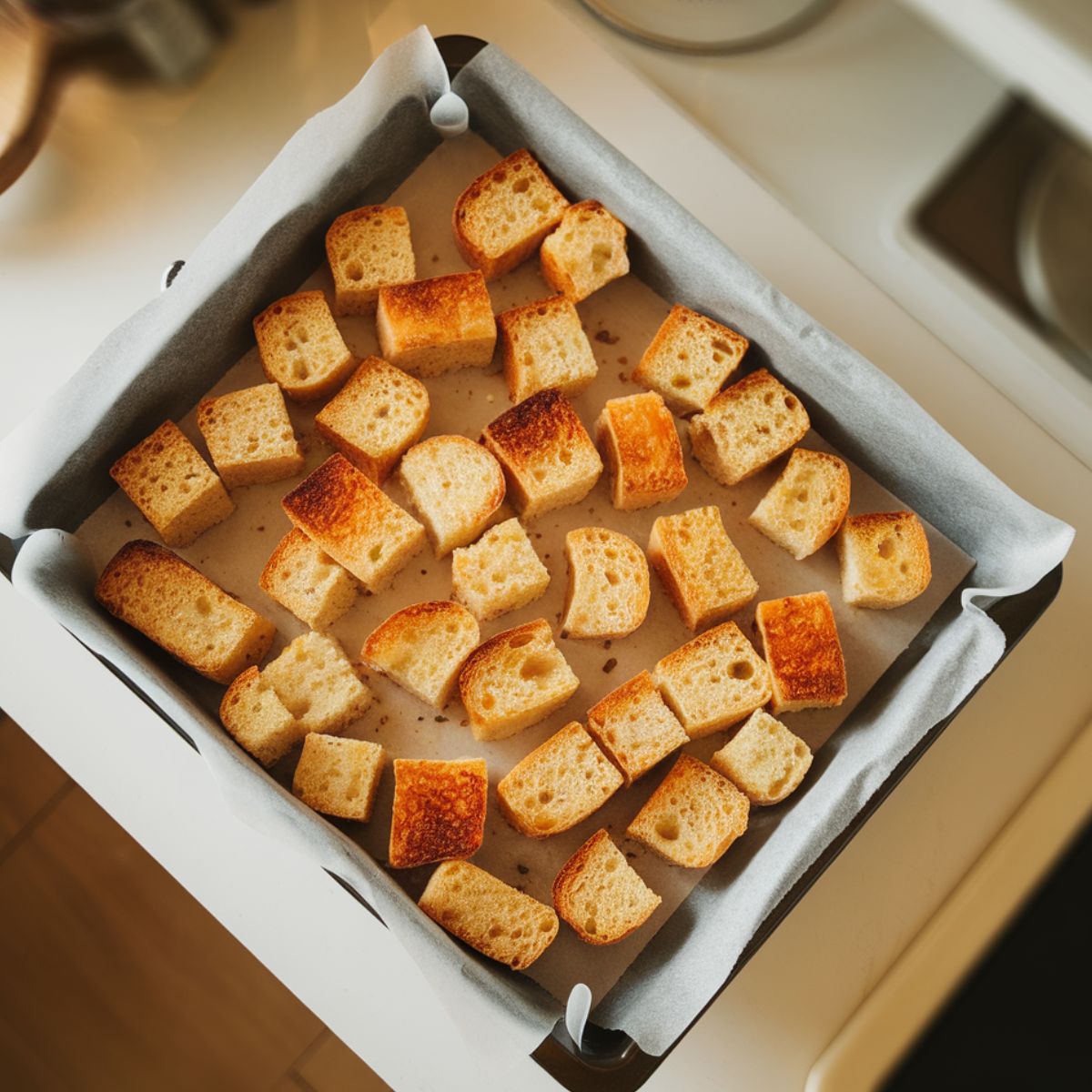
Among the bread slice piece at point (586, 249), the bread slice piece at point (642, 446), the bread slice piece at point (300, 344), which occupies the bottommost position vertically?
the bread slice piece at point (300, 344)

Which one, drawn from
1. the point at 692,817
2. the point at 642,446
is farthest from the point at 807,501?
the point at 692,817

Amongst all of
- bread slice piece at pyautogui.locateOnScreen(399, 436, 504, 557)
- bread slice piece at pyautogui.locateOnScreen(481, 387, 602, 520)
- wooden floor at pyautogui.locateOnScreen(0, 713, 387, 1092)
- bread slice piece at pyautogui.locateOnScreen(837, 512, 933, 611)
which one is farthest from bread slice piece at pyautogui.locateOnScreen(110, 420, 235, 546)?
wooden floor at pyautogui.locateOnScreen(0, 713, 387, 1092)

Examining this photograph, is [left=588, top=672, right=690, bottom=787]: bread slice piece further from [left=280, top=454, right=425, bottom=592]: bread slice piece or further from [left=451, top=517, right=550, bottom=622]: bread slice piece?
[left=280, top=454, right=425, bottom=592]: bread slice piece

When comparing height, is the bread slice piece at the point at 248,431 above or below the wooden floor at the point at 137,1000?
above

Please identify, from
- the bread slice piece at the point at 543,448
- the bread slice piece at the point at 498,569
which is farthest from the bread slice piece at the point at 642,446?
the bread slice piece at the point at 498,569

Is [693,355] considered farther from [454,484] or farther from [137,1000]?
[137,1000]

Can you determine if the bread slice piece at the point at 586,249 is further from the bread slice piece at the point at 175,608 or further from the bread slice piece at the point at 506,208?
the bread slice piece at the point at 175,608
